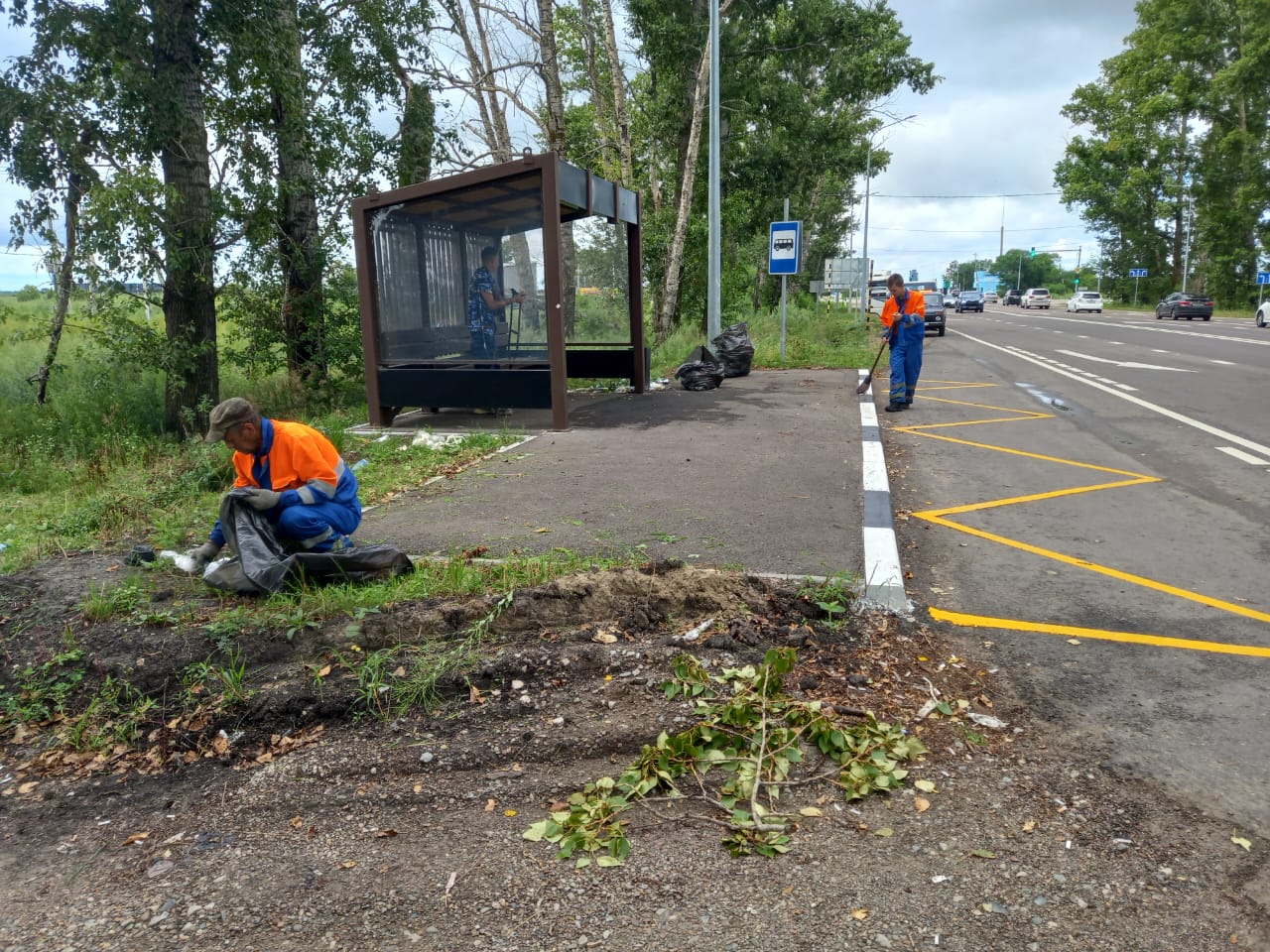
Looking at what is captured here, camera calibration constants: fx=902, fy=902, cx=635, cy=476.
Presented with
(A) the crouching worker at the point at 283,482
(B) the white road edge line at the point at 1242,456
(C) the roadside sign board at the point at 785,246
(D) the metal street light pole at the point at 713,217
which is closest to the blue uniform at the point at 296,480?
(A) the crouching worker at the point at 283,482

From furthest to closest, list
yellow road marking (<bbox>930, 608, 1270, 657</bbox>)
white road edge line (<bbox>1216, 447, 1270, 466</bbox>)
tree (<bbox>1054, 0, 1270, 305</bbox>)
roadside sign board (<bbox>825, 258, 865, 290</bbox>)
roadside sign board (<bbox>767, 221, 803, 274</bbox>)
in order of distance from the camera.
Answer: tree (<bbox>1054, 0, 1270, 305</bbox>), roadside sign board (<bbox>825, 258, 865, 290</bbox>), roadside sign board (<bbox>767, 221, 803, 274</bbox>), white road edge line (<bbox>1216, 447, 1270, 466</bbox>), yellow road marking (<bbox>930, 608, 1270, 657</bbox>)

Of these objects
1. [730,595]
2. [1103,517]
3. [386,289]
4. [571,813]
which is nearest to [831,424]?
[1103,517]

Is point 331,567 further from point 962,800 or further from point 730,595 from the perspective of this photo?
point 962,800

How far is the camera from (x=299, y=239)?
528 inches

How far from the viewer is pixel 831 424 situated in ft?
35.0

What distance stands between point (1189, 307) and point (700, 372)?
3934 centimetres

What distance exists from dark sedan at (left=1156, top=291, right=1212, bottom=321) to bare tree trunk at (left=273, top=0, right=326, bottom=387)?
4314 cm

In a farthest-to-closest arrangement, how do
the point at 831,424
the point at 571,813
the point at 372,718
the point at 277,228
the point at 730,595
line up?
the point at 277,228, the point at 831,424, the point at 730,595, the point at 372,718, the point at 571,813

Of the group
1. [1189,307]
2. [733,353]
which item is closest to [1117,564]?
[733,353]

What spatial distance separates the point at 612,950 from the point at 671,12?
23.3 metres

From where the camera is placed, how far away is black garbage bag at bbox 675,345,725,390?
14.5 metres

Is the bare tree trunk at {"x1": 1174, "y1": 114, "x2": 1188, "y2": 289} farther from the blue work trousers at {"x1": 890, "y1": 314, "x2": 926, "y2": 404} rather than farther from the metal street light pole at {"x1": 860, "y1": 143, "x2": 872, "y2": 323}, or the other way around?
the blue work trousers at {"x1": 890, "y1": 314, "x2": 926, "y2": 404}

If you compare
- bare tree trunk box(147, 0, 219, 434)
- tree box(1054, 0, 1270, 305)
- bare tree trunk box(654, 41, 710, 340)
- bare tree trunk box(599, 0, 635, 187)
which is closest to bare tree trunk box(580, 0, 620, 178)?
bare tree trunk box(599, 0, 635, 187)

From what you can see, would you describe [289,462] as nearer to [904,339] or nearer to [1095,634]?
[1095,634]
